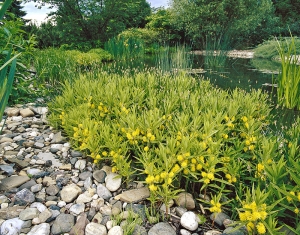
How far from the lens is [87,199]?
1.95 metres

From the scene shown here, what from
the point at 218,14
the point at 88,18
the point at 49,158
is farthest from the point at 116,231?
the point at 218,14

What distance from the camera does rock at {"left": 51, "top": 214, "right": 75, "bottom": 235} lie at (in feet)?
5.44

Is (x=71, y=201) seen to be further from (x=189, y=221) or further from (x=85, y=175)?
(x=189, y=221)

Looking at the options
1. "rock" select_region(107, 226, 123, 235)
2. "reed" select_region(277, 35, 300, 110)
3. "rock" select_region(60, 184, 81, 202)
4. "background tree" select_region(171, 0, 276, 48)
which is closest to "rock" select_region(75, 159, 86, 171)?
"rock" select_region(60, 184, 81, 202)

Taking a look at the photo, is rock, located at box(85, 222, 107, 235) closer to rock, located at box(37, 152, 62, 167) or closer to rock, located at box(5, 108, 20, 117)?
rock, located at box(37, 152, 62, 167)

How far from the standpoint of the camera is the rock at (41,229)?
163 cm

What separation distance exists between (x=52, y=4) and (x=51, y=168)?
11938 mm

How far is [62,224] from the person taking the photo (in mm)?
1697

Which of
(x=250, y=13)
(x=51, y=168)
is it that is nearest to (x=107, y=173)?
(x=51, y=168)

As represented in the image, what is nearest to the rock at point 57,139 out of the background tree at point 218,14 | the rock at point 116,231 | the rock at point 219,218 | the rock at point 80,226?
the rock at point 80,226

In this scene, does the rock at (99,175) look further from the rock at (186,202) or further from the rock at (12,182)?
the rock at (186,202)

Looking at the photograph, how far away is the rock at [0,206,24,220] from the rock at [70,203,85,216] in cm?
33

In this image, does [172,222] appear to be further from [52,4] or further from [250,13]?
[250,13]

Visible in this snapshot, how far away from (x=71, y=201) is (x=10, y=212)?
38 centimetres
